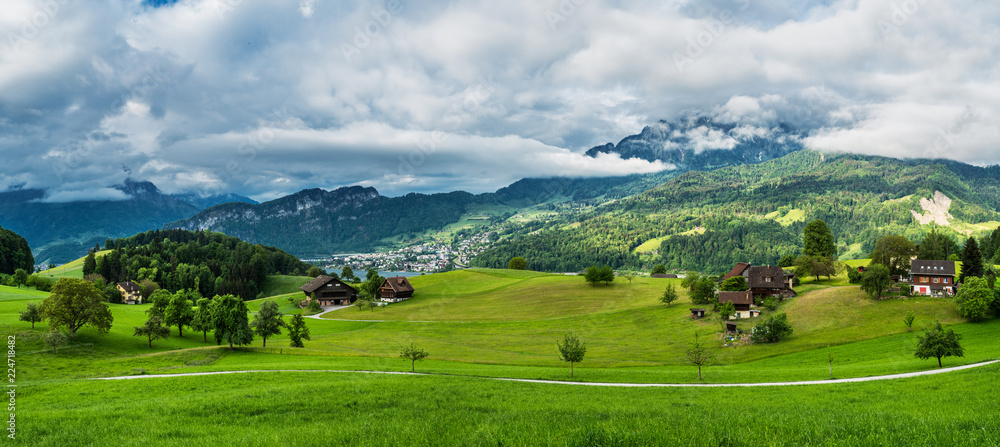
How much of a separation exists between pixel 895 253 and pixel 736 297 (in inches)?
2051

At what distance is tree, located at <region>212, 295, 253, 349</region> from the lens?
60281 mm

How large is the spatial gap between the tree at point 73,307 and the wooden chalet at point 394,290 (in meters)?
82.3

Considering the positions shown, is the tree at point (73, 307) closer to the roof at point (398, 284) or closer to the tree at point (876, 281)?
the roof at point (398, 284)

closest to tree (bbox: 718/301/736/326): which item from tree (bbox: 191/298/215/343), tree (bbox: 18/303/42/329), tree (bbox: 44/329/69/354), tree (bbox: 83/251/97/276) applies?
tree (bbox: 191/298/215/343)

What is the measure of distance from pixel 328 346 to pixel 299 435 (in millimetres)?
64766

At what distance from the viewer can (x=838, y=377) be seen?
4000cm

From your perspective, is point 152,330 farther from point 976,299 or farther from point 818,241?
point 818,241

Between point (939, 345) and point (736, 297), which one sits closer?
point (939, 345)

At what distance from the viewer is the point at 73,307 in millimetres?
55750

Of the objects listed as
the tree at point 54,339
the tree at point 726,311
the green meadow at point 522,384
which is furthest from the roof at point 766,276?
the tree at point 54,339

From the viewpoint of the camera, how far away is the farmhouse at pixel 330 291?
140500 mm

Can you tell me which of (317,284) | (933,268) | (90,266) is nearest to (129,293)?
(317,284)

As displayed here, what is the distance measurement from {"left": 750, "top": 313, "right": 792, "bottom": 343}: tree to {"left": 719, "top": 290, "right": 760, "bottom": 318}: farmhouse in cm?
1566

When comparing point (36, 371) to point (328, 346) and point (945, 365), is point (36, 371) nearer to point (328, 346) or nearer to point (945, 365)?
point (328, 346)
